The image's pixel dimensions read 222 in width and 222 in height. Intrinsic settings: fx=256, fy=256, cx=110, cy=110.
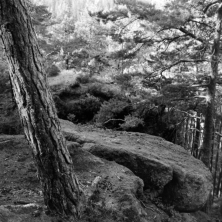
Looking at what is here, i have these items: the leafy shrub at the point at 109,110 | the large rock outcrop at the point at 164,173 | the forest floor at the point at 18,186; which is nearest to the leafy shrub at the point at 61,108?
the leafy shrub at the point at 109,110

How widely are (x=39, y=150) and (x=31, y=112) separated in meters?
0.40

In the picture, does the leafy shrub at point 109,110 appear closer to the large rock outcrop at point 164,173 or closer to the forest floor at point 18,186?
the large rock outcrop at point 164,173

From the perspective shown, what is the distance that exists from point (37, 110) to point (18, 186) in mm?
1580

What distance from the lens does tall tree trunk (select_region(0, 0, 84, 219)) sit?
230cm

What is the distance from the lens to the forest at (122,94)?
2.45 meters

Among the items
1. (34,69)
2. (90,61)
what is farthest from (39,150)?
(90,61)

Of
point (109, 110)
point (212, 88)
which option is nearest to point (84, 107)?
point (109, 110)

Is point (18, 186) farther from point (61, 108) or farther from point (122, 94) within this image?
point (122, 94)

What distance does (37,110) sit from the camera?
2.47 m

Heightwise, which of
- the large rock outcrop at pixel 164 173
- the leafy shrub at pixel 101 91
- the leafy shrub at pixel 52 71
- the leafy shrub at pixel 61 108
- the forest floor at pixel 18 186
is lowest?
the large rock outcrop at pixel 164 173

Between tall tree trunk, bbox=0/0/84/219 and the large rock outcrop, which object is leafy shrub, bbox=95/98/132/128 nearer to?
Result: the large rock outcrop

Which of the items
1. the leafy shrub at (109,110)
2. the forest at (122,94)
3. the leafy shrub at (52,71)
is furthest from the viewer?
the leafy shrub at (52,71)

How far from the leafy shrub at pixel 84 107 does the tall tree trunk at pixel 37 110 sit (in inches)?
248

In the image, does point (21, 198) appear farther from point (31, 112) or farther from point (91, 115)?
point (91, 115)
